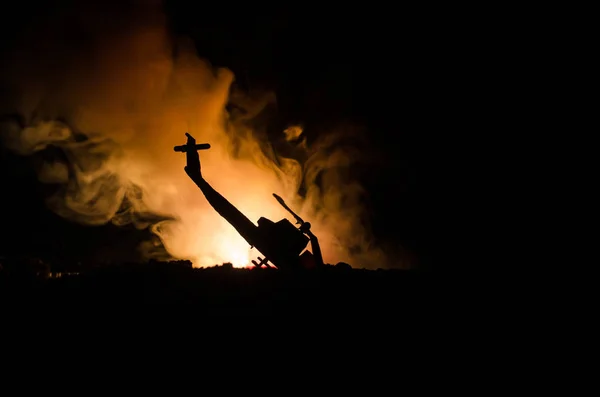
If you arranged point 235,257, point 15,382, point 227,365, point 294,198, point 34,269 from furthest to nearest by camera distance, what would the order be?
point 294,198, point 235,257, point 34,269, point 227,365, point 15,382

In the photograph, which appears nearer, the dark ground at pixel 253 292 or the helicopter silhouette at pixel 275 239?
the dark ground at pixel 253 292

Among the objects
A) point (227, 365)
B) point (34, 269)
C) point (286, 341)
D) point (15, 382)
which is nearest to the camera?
point (15, 382)

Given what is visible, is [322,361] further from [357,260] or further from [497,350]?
[357,260]

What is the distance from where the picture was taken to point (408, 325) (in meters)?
5.25

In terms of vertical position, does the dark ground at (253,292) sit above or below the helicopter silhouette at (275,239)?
below

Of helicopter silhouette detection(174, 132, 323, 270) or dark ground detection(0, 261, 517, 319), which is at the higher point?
helicopter silhouette detection(174, 132, 323, 270)

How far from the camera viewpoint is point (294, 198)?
49.8ft

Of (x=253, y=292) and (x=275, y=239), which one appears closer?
(x=253, y=292)

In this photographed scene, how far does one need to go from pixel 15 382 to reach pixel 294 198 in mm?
11648

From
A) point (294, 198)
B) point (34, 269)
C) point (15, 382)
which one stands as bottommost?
point (15, 382)

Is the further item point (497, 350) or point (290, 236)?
point (290, 236)

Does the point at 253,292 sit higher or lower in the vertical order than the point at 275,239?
lower

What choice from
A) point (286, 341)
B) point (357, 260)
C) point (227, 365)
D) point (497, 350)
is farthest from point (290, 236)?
point (357, 260)

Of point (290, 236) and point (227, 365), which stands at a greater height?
point (290, 236)
